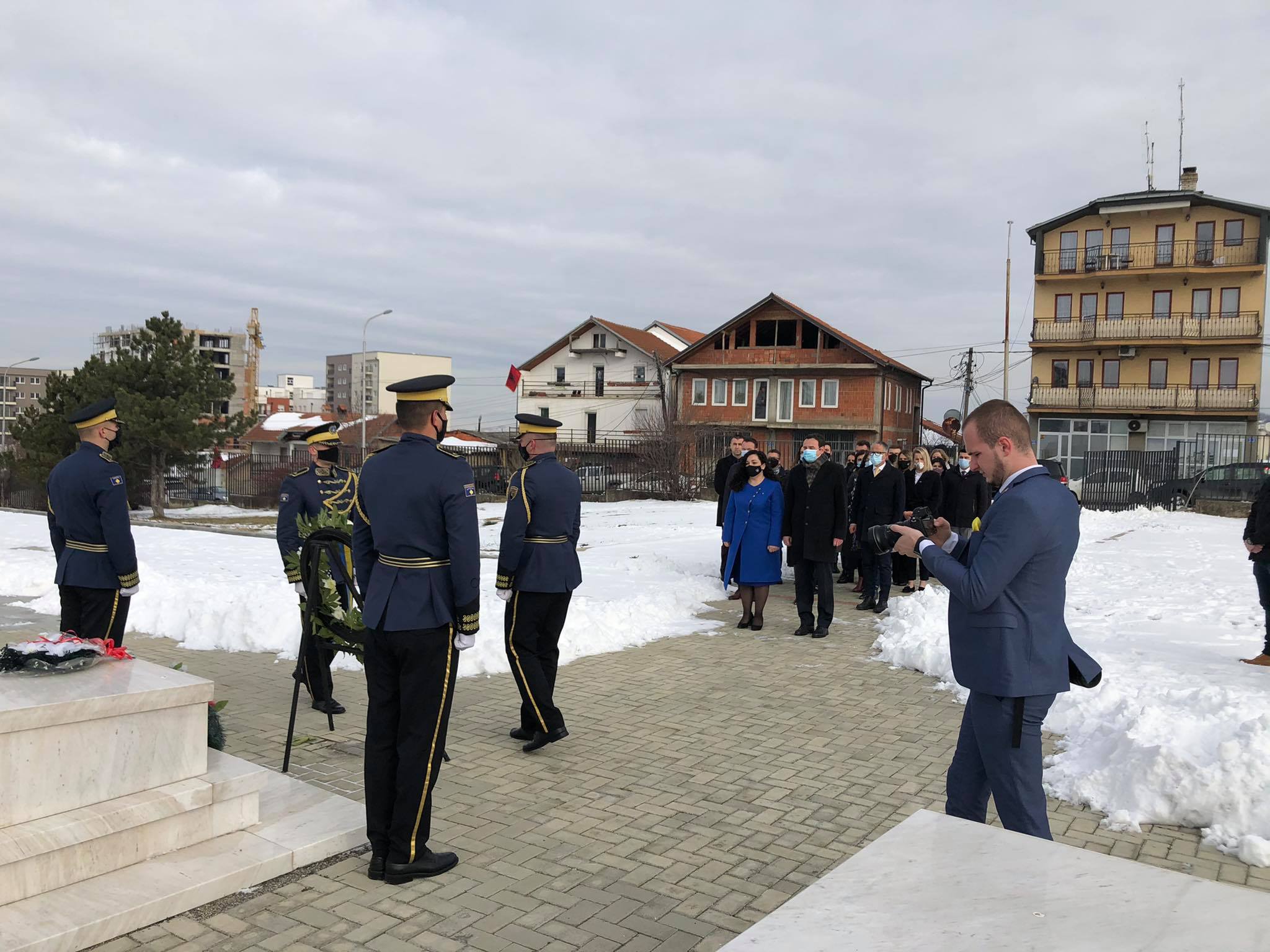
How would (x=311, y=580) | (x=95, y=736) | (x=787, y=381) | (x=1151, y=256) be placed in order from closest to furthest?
1. (x=95, y=736)
2. (x=311, y=580)
3. (x=1151, y=256)
4. (x=787, y=381)

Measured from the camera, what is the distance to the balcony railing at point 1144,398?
43.4 meters

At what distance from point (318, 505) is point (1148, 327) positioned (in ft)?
152

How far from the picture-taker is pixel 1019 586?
3764 millimetres

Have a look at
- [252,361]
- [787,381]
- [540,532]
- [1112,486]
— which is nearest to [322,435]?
[540,532]

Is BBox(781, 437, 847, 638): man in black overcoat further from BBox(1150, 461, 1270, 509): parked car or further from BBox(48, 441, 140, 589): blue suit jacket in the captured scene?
BBox(1150, 461, 1270, 509): parked car

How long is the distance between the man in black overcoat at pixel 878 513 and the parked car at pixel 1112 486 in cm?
1997

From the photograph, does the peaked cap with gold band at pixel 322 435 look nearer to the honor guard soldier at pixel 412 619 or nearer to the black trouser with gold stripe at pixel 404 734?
the honor guard soldier at pixel 412 619

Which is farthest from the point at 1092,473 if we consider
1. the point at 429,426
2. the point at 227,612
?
the point at 429,426

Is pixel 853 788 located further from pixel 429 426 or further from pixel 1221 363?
pixel 1221 363

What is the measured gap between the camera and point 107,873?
3979 millimetres

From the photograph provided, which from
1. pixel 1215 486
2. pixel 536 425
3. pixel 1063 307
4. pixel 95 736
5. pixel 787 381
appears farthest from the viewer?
pixel 787 381

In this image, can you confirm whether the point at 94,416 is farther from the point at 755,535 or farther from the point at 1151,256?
the point at 1151,256

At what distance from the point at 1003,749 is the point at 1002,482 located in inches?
41.7

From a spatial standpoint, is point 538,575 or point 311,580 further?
point 538,575
